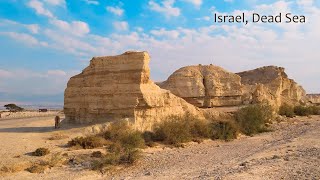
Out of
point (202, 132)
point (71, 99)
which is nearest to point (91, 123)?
point (71, 99)

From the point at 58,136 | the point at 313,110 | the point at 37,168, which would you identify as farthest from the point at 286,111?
the point at 37,168

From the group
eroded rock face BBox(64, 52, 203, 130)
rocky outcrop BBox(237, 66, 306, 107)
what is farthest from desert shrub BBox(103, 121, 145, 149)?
rocky outcrop BBox(237, 66, 306, 107)

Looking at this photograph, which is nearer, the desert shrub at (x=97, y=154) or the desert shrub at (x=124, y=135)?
the desert shrub at (x=97, y=154)

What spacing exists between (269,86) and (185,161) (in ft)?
94.2

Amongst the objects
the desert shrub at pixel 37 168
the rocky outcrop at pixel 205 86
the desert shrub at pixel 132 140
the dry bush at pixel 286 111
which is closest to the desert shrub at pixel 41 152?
the desert shrub at pixel 37 168

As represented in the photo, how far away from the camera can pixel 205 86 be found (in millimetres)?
32219

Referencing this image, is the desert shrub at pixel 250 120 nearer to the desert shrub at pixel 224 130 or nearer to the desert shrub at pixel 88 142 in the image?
the desert shrub at pixel 224 130

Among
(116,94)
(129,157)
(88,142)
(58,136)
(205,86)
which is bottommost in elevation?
(129,157)

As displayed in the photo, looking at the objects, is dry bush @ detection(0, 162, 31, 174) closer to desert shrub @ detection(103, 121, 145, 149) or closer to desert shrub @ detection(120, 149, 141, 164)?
desert shrub @ detection(120, 149, 141, 164)

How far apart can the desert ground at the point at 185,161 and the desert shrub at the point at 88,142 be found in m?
0.51

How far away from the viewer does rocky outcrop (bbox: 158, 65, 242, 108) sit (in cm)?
3175

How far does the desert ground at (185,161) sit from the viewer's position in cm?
1247

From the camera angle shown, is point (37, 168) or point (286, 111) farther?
point (286, 111)

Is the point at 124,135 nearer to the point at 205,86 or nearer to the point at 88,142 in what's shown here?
the point at 88,142
